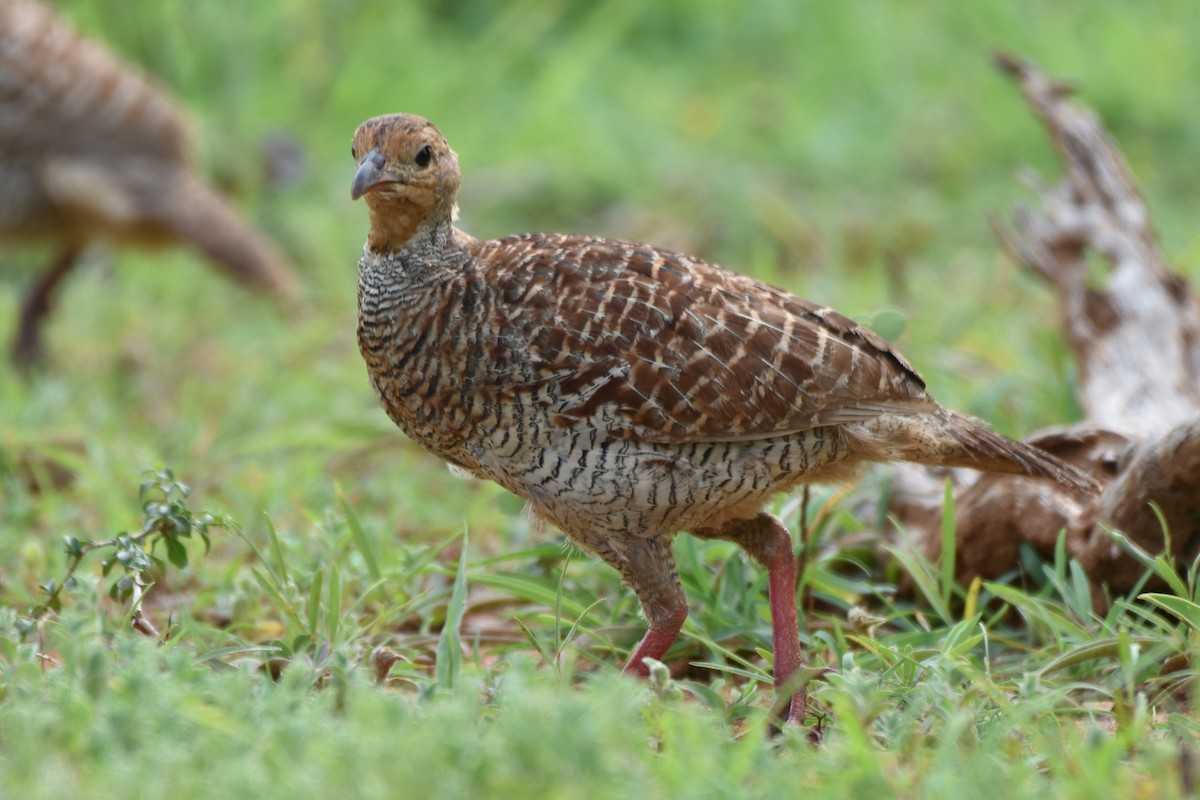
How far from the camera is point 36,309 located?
6461 millimetres

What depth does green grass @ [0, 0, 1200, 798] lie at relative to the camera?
231cm

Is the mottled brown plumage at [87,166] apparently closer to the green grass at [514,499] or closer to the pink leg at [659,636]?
the green grass at [514,499]

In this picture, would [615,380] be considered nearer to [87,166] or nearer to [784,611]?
[784,611]

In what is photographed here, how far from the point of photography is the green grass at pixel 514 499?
90.9 inches

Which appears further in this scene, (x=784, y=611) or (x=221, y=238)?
(x=221, y=238)

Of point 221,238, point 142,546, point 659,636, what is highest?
point 221,238

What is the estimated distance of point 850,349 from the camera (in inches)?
130

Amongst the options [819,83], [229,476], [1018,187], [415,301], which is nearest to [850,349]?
[415,301]

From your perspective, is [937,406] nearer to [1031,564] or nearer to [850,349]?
[850,349]

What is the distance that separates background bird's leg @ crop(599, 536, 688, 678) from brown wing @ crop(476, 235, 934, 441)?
29 cm

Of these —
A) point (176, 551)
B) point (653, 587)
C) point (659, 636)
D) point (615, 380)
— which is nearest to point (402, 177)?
point (615, 380)

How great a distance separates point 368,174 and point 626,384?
2.38 feet

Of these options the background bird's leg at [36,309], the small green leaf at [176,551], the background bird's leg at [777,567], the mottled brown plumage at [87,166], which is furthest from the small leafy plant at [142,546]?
the mottled brown plumage at [87,166]

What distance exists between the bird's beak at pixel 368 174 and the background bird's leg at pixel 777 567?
1.11 metres
